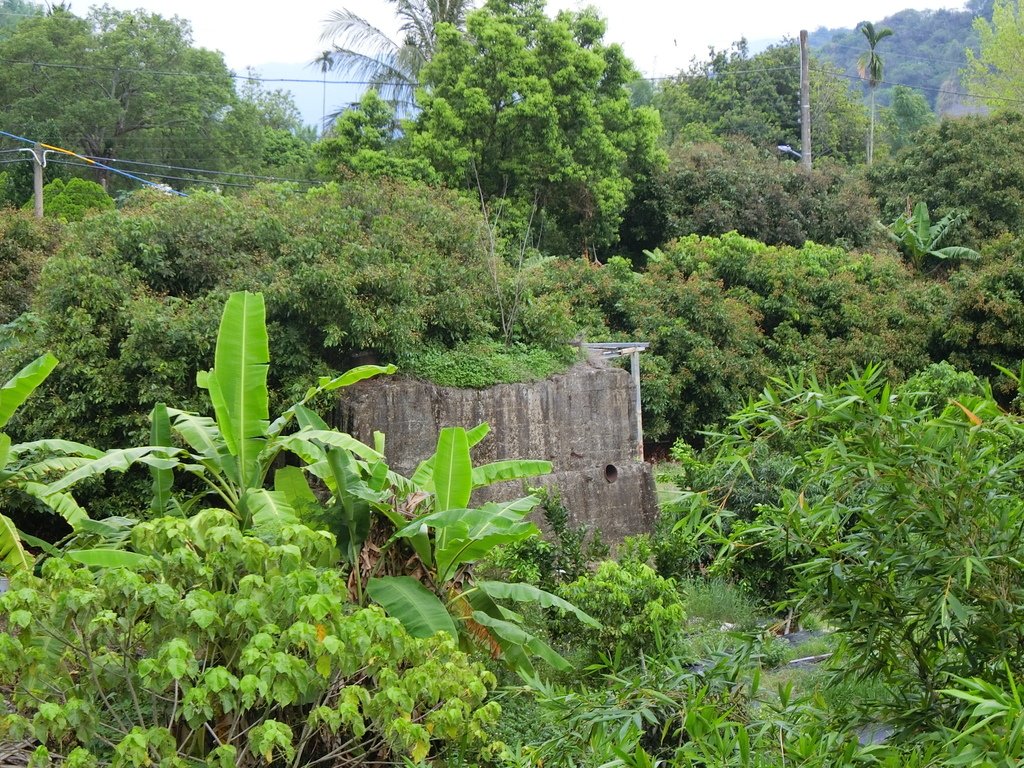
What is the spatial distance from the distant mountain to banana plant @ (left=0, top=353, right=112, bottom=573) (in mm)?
73570

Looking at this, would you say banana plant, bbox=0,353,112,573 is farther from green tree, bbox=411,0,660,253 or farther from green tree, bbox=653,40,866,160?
green tree, bbox=653,40,866,160

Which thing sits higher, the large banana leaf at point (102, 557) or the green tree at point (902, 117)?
the green tree at point (902, 117)

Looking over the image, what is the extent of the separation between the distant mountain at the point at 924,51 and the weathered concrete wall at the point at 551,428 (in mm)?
67899

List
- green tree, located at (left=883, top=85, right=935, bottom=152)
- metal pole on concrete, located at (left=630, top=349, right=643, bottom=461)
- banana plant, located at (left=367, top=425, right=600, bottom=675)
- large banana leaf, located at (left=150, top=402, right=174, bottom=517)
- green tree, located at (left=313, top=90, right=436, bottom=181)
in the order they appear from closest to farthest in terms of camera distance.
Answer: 1. banana plant, located at (left=367, top=425, right=600, bottom=675)
2. large banana leaf, located at (left=150, top=402, right=174, bottom=517)
3. metal pole on concrete, located at (left=630, top=349, right=643, bottom=461)
4. green tree, located at (left=313, top=90, right=436, bottom=181)
5. green tree, located at (left=883, top=85, right=935, bottom=152)

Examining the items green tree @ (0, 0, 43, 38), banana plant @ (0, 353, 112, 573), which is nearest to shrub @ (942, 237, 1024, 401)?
banana plant @ (0, 353, 112, 573)

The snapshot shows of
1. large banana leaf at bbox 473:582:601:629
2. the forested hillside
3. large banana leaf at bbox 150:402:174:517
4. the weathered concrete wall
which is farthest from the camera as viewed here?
the weathered concrete wall

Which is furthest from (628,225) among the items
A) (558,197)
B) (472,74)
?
(472,74)

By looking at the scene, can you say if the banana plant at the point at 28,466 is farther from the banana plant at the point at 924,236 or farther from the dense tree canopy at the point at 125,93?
the dense tree canopy at the point at 125,93

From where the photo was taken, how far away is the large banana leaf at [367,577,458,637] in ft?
21.6

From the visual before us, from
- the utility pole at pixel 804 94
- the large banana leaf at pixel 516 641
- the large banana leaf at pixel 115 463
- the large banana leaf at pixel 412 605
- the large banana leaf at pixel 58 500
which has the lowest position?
the large banana leaf at pixel 516 641

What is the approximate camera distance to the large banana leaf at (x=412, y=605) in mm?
6590

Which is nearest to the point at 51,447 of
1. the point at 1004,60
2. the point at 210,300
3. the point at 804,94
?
the point at 210,300

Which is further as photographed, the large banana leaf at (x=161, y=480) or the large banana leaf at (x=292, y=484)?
the large banana leaf at (x=292, y=484)

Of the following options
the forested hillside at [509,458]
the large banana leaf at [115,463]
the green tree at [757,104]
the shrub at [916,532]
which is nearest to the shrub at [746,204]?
the forested hillside at [509,458]
